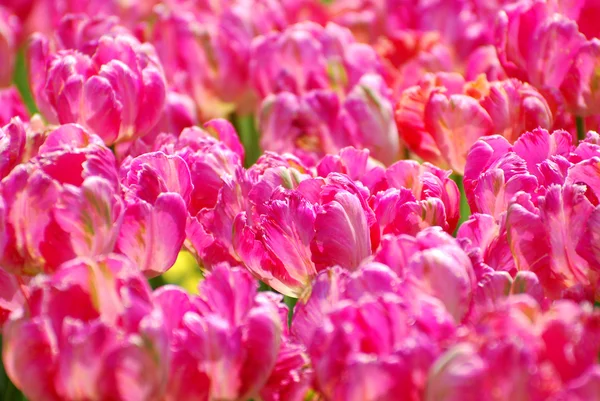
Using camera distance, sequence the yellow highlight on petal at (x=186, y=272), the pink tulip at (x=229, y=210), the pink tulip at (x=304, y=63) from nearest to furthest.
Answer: the pink tulip at (x=229, y=210) < the pink tulip at (x=304, y=63) < the yellow highlight on petal at (x=186, y=272)

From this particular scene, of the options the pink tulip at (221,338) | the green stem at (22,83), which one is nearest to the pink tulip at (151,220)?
the pink tulip at (221,338)

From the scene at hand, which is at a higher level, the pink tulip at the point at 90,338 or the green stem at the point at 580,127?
the pink tulip at the point at 90,338

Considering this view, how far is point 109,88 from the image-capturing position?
0.83 metres

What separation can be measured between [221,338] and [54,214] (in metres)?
0.17

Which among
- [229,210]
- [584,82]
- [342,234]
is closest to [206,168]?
[229,210]

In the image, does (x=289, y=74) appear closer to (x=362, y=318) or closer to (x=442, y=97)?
(x=442, y=97)

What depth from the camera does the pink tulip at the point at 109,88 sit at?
836 millimetres

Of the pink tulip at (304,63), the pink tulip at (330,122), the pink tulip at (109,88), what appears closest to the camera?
the pink tulip at (109,88)

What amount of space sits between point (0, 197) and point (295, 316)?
0.75ft

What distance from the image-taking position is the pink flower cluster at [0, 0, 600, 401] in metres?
0.52

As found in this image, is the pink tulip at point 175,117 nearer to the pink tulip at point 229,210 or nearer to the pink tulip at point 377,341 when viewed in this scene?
the pink tulip at point 229,210

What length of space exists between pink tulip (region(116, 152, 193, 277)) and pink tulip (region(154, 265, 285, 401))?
0.10 meters

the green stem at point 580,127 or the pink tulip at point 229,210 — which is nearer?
the pink tulip at point 229,210

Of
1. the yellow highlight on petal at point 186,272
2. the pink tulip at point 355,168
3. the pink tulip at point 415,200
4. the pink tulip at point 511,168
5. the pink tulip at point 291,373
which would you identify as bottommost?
the yellow highlight on petal at point 186,272
